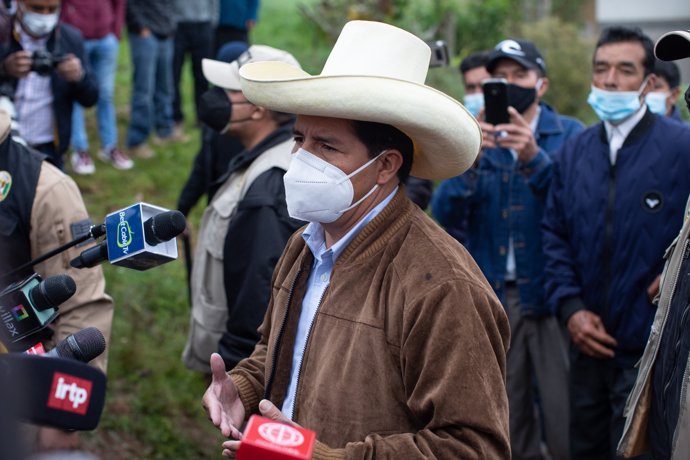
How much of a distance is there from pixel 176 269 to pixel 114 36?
2784 millimetres

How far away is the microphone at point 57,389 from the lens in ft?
6.13

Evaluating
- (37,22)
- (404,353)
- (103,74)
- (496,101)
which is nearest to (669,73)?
(496,101)

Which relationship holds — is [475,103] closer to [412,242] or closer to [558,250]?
[558,250]

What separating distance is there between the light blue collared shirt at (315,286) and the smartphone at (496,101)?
225 cm

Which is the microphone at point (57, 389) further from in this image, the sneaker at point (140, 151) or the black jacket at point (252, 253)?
the sneaker at point (140, 151)

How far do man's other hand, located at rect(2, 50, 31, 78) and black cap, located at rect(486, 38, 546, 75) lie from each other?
9.90 ft

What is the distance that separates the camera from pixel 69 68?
6430mm

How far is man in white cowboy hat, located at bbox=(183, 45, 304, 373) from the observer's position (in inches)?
166

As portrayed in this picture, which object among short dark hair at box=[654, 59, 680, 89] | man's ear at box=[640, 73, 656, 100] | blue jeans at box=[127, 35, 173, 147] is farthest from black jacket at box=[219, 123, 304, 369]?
blue jeans at box=[127, 35, 173, 147]

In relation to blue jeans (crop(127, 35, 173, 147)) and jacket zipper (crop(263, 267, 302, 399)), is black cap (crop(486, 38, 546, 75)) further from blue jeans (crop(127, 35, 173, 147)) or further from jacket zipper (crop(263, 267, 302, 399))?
blue jeans (crop(127, 35, 173, 147))

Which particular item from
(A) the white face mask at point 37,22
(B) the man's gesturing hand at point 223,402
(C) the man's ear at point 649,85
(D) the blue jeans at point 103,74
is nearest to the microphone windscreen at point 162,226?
(B) the man's gesturing hand at point 223,402

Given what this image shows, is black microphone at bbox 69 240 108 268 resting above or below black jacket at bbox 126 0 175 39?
below

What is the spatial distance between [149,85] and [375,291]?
7.39 m

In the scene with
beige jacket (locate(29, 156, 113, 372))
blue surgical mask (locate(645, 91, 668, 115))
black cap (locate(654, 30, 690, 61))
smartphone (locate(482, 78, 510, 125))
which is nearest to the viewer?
black cap (locate(654, 30, 690, 61))
